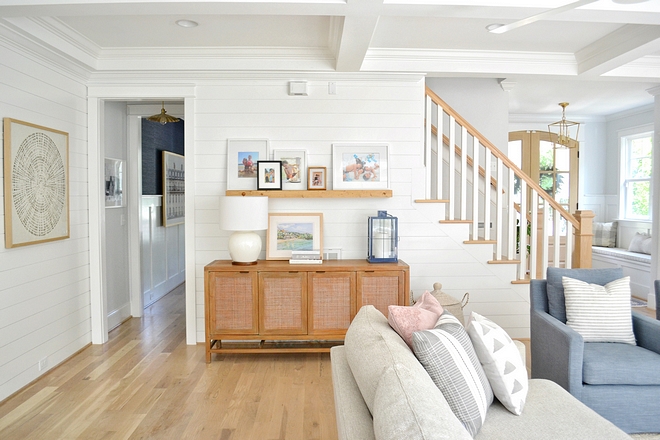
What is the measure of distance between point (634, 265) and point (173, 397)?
598cm

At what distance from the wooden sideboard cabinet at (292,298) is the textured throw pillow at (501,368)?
1.90 m

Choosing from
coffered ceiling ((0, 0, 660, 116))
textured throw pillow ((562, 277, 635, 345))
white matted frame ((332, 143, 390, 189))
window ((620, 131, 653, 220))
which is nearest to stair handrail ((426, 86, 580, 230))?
coffered ceiling ((0, 0, 660, 116))

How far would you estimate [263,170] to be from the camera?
4.38 meters

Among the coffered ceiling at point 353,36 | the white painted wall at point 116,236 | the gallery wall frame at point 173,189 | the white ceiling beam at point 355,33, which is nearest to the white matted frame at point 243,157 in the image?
the coffered ceiling at point 353,36

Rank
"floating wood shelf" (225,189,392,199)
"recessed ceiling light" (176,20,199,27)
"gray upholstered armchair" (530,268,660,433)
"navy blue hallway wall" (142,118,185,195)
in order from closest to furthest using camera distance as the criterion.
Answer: "gray upholstered armchair" (530,268,660,433)
"recessed ceiling light" (176,20,199,27)
"floating wood shelf" (225,189,392,199)
"navy blue hallway wall" (142,118,185,195)

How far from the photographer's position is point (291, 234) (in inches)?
172

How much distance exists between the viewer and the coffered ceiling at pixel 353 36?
2900 mm

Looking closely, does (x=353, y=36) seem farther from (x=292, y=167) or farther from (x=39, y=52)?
(x=39, y=52)

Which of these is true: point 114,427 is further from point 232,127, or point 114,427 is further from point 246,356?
point 232,127

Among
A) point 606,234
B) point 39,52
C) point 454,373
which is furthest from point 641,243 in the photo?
point 39,52

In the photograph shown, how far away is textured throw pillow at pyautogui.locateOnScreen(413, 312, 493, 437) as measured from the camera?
1.79 m

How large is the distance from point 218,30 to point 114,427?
2.80 m

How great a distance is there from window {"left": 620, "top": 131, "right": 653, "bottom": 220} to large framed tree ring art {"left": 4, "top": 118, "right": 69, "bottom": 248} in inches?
289

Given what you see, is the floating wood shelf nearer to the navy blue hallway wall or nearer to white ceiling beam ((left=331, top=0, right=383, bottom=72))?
white ceiling beam ((left=331, top=0, right=383, bottom=72))
